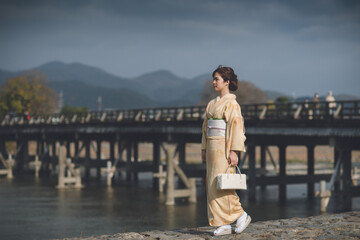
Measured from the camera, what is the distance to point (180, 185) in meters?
29.7

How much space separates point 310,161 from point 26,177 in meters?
19.1

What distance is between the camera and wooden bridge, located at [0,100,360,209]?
63.7 ft

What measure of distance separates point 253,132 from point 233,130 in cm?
1528

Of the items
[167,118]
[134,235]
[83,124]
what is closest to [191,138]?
[167,118]

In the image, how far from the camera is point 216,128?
7.54 metres

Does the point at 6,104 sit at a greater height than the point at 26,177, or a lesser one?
greater

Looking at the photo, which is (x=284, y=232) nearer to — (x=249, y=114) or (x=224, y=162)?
(x=224, y=162)

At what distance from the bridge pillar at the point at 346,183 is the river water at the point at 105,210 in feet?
3.63

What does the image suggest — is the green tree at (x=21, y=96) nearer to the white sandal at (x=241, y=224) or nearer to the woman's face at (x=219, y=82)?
the woman's face at (x=219, y=82)

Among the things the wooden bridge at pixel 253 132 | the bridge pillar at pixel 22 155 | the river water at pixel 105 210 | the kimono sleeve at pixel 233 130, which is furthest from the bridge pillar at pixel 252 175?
the bridge pillar at pixel 22 155

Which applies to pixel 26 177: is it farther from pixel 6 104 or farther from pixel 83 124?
pixel 6 104

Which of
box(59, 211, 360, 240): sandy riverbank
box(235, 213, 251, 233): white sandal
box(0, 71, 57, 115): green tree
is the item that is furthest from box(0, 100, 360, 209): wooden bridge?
box(0, 71, 57, 115): green tree

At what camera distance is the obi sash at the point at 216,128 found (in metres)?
7.50

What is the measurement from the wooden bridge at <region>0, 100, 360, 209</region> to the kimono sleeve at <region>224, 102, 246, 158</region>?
1167cm
